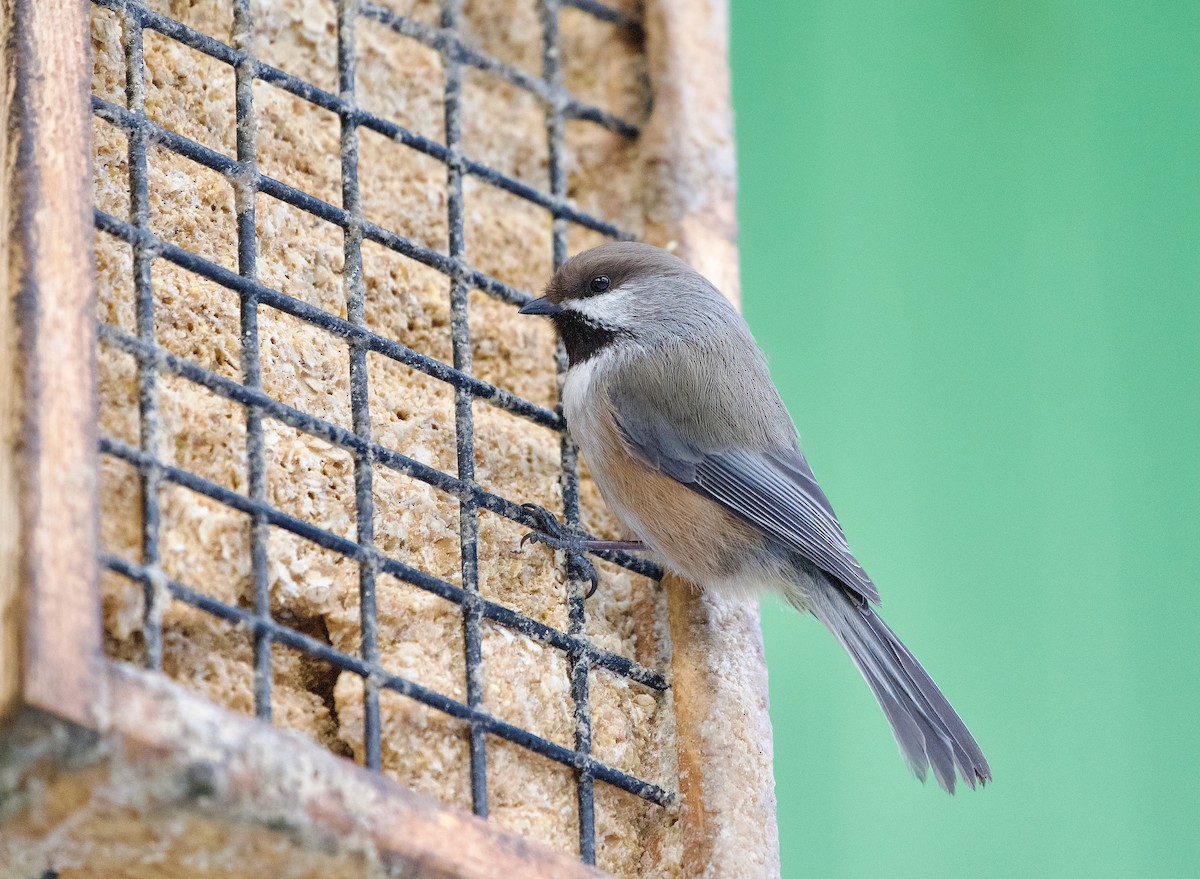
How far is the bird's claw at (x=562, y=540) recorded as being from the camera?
182cm

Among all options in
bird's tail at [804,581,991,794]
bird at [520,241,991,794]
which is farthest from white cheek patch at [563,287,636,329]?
bird's tail at [804,581,991,794]

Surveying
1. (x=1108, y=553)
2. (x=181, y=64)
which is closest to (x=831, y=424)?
(x=1108, y=553)

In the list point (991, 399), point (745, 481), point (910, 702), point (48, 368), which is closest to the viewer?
point (48, 368)

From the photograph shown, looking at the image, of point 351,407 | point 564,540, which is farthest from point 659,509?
point 351,407

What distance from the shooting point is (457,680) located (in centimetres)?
163

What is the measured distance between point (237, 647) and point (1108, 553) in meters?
1.89

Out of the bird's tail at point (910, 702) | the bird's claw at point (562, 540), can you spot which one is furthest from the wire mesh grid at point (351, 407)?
the bird's tail at point (910, 702)

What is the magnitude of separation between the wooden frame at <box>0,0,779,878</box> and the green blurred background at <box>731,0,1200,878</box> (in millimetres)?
1407

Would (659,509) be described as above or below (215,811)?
above

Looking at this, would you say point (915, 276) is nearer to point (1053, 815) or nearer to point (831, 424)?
point (831, 424)

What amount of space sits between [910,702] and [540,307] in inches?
28.9

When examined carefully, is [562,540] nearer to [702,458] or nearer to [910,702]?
[702,458]

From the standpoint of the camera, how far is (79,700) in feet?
3.72

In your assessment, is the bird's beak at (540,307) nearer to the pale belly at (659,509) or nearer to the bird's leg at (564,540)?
the pale belly at (659,509)
